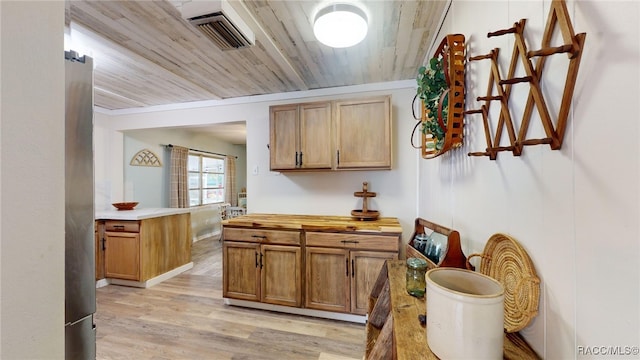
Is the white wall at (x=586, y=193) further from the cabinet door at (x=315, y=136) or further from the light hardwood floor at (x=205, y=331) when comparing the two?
the cabinet door at (x=315, y=136)

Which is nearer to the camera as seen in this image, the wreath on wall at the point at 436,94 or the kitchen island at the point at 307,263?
the wreath on wall at the point at 436,94

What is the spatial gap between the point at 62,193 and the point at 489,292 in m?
1.09

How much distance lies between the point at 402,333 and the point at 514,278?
0.40 meters

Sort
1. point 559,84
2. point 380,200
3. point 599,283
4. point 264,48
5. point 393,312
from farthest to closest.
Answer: point 380,200 → point 264,48 → point 393,312 → point 559,84 → point 599,283

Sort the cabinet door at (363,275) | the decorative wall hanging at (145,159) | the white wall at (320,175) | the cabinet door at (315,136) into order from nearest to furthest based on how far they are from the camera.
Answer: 1. the cabinet door at (363,275)
2. the cabinet door at (315,136)
3. the white wall at (320,175)
4. the decorative wall hanging at (145,159)

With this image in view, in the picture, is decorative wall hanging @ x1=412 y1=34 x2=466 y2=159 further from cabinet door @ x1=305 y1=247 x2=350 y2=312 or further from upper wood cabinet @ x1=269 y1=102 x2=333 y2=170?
cabinet door @ x1=305 y1=247 x2=350 y2=312

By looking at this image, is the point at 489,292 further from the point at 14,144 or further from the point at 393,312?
the point at 14,144

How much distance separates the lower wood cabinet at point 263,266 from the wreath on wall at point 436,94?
1542 millimetres

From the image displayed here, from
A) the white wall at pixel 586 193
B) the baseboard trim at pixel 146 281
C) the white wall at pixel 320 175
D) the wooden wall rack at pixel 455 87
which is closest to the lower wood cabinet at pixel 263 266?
the white wall at pixel 320 175

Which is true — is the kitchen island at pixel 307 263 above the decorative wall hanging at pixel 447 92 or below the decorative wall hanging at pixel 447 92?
below

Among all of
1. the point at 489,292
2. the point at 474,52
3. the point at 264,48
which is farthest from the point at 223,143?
the point at 489,292

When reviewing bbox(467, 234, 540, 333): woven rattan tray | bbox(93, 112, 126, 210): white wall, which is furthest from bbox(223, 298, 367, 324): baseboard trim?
bbox(93, 112, 126, 210): white wall

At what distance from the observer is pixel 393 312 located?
96 cm

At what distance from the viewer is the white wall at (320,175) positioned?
279cm
